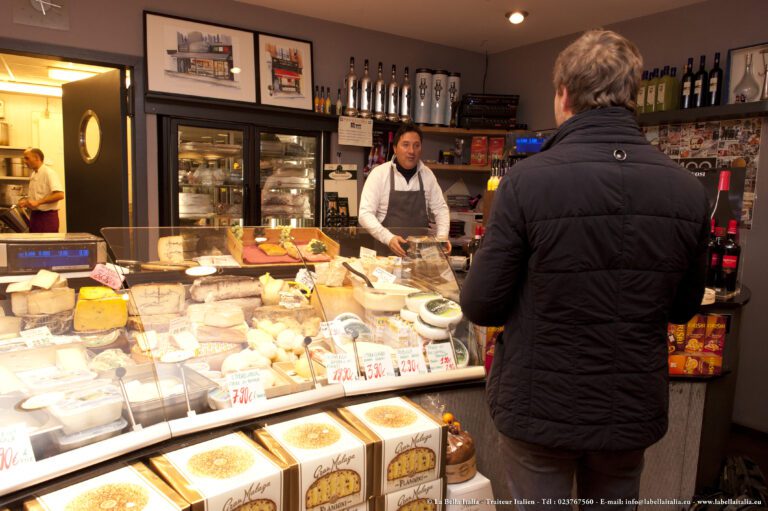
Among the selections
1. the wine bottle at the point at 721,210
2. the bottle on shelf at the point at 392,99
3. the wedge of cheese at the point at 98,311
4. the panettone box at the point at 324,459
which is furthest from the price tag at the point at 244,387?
the bottle on shelf at the point at 392,99

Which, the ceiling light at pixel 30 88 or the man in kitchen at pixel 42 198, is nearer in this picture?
the man in kitchen at pixel 42 198

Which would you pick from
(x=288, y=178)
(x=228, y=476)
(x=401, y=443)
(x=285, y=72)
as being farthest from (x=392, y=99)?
(x=228, y=476)

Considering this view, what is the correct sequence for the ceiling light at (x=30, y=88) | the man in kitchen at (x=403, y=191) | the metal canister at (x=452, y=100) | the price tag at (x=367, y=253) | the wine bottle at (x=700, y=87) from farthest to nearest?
the ceiling light at (x=30, y=88) < the metal canister at (x=452, y=100) < the wine bottle at (x=700, y=87) < the man in kitchen at (x=403, y=191) < the price tag at (x=367, y=253)

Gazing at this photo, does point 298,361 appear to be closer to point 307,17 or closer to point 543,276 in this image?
point 543,276

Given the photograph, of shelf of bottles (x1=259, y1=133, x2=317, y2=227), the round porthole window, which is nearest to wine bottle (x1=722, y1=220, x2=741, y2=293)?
shelf of bottles (x1=259, y1=133, x2=317, y2=227)

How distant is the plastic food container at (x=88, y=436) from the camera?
1358 mm

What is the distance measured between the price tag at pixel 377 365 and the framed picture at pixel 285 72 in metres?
3.90

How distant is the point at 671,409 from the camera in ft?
8.07

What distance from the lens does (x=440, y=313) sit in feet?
6.88

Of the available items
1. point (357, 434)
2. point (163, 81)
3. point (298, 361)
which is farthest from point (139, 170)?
point (357, 434)

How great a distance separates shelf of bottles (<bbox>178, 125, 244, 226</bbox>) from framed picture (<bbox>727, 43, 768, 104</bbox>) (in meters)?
4.19

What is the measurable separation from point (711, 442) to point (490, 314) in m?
2.04

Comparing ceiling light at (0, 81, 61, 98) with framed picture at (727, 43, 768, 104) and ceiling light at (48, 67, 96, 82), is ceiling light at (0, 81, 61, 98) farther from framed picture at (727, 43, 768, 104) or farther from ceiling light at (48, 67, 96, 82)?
framed picture at (727, 43, 768, 104)

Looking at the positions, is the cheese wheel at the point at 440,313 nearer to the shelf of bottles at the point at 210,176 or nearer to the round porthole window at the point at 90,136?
the shelf of bottles at the point at 210,176
